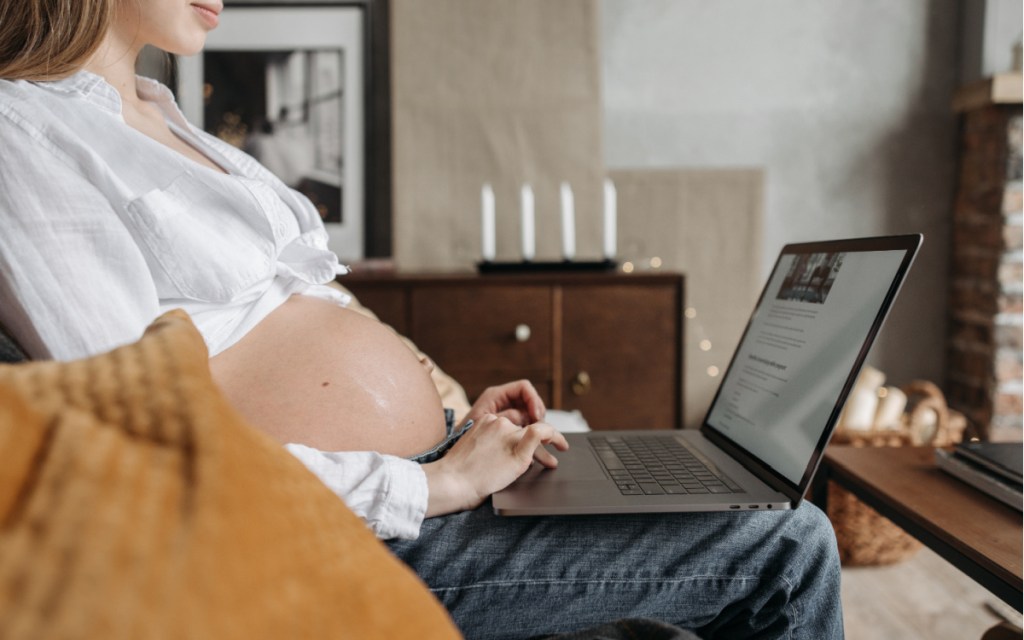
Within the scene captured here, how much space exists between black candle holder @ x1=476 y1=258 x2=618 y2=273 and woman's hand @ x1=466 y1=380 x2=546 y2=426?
1.12 meters

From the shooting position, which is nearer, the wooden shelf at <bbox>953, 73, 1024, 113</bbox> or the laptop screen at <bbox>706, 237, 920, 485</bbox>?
the laptop screen at <bbox>706, 237, 920, 485</bbox>

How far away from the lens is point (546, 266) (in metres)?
2.15

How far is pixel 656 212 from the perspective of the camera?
2568 millimetres

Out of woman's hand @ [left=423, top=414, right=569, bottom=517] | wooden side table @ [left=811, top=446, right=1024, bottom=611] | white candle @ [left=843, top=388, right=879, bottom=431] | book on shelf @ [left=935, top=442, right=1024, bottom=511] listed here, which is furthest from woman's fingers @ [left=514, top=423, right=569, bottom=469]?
white candle @ [left=843, top=388, right=879, bottom=431]

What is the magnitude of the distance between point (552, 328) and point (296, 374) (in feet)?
4.39

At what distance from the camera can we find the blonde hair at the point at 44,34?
75 centimetres

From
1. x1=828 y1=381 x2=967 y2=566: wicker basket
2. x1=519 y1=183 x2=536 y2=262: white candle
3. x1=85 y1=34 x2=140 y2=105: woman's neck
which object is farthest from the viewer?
x1=519 y1=183 x2=536 y2=262: white candle

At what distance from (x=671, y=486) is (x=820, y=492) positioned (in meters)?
0.61

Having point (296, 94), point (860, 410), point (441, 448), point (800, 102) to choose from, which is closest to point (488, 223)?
point (296, 94)

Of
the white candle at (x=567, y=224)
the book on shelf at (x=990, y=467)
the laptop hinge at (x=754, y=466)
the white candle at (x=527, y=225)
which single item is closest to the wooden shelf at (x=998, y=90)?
the white candle at (x=567, y=224)

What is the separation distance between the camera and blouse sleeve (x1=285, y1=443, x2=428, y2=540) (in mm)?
667

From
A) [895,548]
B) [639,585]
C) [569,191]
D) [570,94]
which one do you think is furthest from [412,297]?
[639,585]

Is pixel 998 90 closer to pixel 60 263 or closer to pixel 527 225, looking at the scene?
pixel 527 225

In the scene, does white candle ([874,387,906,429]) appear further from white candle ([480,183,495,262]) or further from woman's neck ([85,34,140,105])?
woman's neck ([85,34,140,105])
